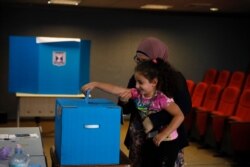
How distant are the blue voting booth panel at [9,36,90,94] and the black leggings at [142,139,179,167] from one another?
375cm

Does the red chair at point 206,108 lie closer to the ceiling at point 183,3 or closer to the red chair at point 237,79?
the red chair at point 237,79

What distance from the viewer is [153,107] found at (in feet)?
7.64

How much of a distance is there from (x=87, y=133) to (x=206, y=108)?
5443 millimetres

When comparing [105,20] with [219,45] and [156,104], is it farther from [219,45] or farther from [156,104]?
[156,104]

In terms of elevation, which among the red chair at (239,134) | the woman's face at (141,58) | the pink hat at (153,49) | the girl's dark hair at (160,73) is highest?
the pink hat at (153,49)

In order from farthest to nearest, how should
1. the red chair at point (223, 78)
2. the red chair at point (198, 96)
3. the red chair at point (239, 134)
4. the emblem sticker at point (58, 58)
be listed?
the red chair at point (223, 78), the red chair at point (198, 96), the emblem sticker at point (58, 58), the red chair at point (239, 134)

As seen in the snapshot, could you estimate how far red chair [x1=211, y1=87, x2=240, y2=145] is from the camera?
6.37m

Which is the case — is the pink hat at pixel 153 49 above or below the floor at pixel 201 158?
above

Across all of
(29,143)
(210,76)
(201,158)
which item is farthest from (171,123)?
(210,76)

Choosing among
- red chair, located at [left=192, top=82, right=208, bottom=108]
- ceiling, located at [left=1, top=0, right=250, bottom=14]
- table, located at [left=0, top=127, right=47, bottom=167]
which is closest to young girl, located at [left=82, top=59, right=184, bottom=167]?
table, located at [left=0, top=127, right=47, bottom=167]

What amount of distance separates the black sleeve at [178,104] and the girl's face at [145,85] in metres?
0.13

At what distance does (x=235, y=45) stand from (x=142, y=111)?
339 inches

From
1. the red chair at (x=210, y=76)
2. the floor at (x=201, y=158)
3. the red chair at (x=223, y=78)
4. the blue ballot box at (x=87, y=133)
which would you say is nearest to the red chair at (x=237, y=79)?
the red chair at (x=223, y=78)

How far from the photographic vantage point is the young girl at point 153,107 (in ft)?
7.45
